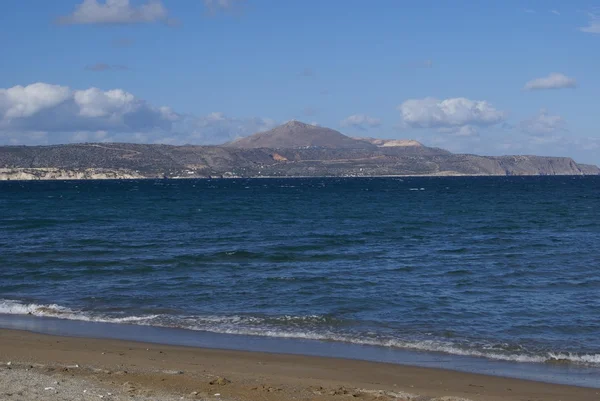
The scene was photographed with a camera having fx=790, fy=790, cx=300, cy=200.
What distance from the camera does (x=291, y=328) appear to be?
1864cm

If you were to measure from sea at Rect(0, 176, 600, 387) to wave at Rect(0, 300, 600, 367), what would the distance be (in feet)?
0.17

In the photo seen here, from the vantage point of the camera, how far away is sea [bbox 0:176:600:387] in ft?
55.8

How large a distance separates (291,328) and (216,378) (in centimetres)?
561

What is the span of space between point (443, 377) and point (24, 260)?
2133 centimetres

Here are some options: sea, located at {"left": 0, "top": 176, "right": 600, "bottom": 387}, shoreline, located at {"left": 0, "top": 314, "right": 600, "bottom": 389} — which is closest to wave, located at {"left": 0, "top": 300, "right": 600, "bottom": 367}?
sea, located at {"left": 0, "top": 176, "right": 600, "bottom": 387}

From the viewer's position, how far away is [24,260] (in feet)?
101

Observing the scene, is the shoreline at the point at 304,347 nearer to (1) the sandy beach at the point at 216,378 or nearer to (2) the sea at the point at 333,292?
(2) the sea at the point at 333,292

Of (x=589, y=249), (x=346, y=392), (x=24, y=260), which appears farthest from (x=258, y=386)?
(x=589, y=249)

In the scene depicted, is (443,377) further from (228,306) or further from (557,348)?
(228,306)

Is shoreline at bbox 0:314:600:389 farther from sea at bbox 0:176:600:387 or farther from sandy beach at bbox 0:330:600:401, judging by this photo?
sandy beach at bbox 0:330:600:401

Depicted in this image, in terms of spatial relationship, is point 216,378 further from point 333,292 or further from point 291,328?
point 333,292

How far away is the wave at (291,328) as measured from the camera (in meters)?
16.1

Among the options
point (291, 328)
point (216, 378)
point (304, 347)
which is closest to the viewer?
point (216, 378)

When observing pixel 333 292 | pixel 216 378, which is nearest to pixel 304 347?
pixel 216 378
